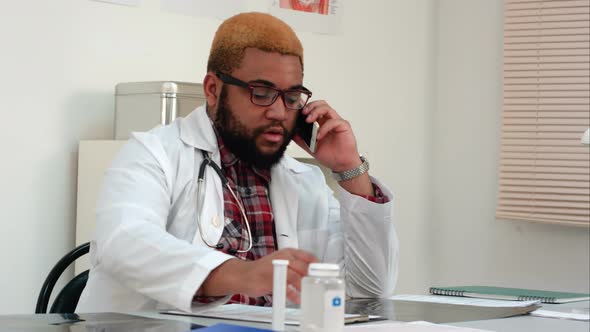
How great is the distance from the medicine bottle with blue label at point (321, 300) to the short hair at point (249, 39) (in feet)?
3.10

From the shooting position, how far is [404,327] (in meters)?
1.54

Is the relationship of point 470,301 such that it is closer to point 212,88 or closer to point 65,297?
point 212,88

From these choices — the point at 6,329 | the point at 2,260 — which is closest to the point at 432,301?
the point at 6,329

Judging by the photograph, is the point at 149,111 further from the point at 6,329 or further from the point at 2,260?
the point at 6,329

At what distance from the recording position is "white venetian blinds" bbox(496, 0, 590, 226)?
387 centimetres

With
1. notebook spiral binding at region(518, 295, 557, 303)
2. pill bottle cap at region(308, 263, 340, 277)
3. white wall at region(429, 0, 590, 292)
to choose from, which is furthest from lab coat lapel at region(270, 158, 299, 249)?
white wall at region(429, 0, 590, 292)

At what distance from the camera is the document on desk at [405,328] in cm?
149

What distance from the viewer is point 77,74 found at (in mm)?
3078

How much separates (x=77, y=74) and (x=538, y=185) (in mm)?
2027

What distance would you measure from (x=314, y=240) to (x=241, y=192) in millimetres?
256

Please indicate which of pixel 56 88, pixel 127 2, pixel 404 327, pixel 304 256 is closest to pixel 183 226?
pixel 404 327

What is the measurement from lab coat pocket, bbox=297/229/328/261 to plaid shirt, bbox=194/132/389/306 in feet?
0.37

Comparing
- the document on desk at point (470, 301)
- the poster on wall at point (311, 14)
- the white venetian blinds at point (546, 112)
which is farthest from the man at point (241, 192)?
the white venetian blinds at point (546, 112)

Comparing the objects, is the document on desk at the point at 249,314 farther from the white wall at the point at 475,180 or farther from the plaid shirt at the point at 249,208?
the white wall at the point at 475,180
